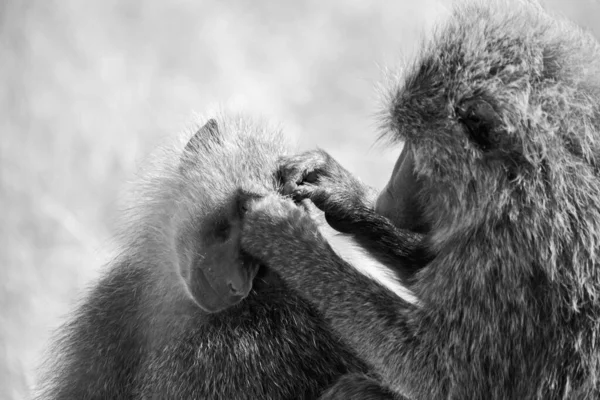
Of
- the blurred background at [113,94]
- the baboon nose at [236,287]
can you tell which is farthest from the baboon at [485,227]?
the blurred background at [113,94]

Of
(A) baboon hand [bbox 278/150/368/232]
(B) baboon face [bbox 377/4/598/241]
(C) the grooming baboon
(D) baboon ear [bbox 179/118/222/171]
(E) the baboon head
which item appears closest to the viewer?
(B) baboon face [bbox 377/4/598/241]

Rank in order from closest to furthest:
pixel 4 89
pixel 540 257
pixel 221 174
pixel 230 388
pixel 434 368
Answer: pixel 540 257
pixel 434 368
pixel 230 388
pixel 221 174
pixel 4 89

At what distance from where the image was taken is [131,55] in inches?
198

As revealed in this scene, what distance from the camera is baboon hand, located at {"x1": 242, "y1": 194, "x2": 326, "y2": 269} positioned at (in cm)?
317

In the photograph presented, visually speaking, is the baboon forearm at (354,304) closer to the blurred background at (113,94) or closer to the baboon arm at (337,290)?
the baboon arm at (337,290)

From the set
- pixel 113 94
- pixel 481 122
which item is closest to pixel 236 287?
pixel 481 122

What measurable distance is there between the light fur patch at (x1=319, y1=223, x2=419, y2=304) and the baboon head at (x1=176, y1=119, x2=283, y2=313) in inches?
12.3

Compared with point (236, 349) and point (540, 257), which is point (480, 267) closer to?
point (540, 257)

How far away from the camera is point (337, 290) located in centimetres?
313

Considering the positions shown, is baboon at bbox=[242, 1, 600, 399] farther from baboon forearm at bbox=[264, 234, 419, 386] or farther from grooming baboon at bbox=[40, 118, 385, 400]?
grooming baboon at bbox=[40, 118, 385, 400]

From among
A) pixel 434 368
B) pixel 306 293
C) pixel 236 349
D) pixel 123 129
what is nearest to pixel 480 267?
pixel 434 368

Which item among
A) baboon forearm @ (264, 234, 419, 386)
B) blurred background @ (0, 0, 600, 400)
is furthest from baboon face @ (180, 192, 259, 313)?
blurred background @ (0, 0, 600, 400)

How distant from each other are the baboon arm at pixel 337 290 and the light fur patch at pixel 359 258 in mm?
185

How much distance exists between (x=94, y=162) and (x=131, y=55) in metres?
0.66
